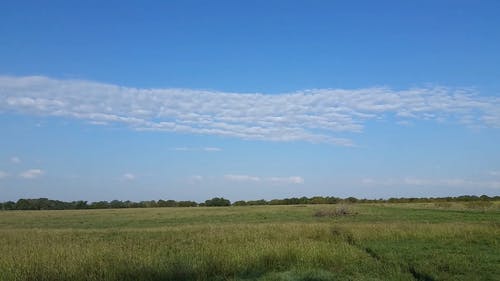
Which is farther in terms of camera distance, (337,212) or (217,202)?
(217,202)

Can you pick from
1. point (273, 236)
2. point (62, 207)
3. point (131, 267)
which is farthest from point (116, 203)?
point (131, 267)

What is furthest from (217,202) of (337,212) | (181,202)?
(337,212)

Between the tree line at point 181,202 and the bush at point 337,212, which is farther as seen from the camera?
the tree line at point 181,202

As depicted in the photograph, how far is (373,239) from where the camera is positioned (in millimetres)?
25281

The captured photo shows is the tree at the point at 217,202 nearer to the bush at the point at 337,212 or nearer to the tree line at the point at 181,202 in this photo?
the tree line at the point at 181,202

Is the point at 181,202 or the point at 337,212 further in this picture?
the point at 181,202

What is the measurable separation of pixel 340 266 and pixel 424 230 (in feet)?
40.4

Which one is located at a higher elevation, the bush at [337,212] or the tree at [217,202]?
the tree at [217,202]

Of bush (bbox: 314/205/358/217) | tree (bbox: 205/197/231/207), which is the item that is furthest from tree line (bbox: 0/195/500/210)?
bush (bbox: 314/205/358/217)

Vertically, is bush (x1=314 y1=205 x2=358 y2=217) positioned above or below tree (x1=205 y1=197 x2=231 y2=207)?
below

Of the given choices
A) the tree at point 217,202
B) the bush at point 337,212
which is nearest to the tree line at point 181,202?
the tree at point 217,202

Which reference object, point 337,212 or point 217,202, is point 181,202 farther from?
point 337,212

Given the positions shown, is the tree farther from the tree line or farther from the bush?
the bush

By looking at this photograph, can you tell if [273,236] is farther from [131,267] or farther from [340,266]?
[131,267]
